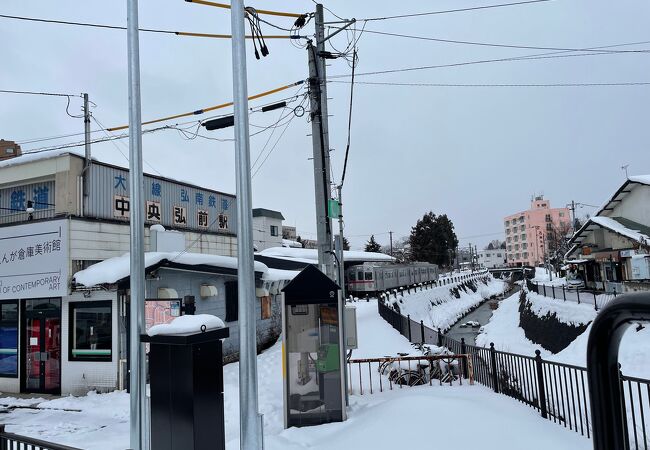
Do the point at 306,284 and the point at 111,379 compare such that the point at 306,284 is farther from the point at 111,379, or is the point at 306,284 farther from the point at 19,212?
the point at 19,212

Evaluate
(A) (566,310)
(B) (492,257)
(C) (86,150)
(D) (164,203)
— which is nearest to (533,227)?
(B) (492,257)

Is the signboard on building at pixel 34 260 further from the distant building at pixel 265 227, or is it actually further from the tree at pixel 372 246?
the tree at pixel 372 246

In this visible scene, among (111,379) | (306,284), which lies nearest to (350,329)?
(306,284)

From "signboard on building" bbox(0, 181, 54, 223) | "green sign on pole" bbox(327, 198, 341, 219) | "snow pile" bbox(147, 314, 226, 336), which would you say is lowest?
"snow pile" bbox(147, 314, 226, 336)

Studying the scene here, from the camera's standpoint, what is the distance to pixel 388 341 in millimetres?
16984

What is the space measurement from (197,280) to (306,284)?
308 inches

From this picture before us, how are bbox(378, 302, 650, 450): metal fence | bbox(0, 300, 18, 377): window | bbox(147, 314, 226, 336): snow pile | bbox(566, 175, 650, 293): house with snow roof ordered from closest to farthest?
bbox(147, 314, 226, 336): snow pile → bbox(378, 302, 650, 450): metal fence → bbox(0, 300, 18, 377): window → bbox(566, 175, 650, 293): house with snow roof

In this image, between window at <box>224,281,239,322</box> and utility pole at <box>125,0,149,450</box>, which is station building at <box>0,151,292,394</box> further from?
utility pole at <box>125,0,149,450</box>

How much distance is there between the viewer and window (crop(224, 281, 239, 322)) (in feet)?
53.2

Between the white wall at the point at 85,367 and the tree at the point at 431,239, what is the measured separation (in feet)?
222

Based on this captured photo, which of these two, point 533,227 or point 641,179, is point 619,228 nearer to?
point 641,179

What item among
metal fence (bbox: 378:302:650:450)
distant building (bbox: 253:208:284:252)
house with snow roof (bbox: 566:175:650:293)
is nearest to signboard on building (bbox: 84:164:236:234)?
metal fence (bbox: 378:302:650:450)

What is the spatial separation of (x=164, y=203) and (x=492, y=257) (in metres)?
155

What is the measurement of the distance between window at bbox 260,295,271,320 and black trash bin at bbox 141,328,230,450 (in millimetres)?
13797
